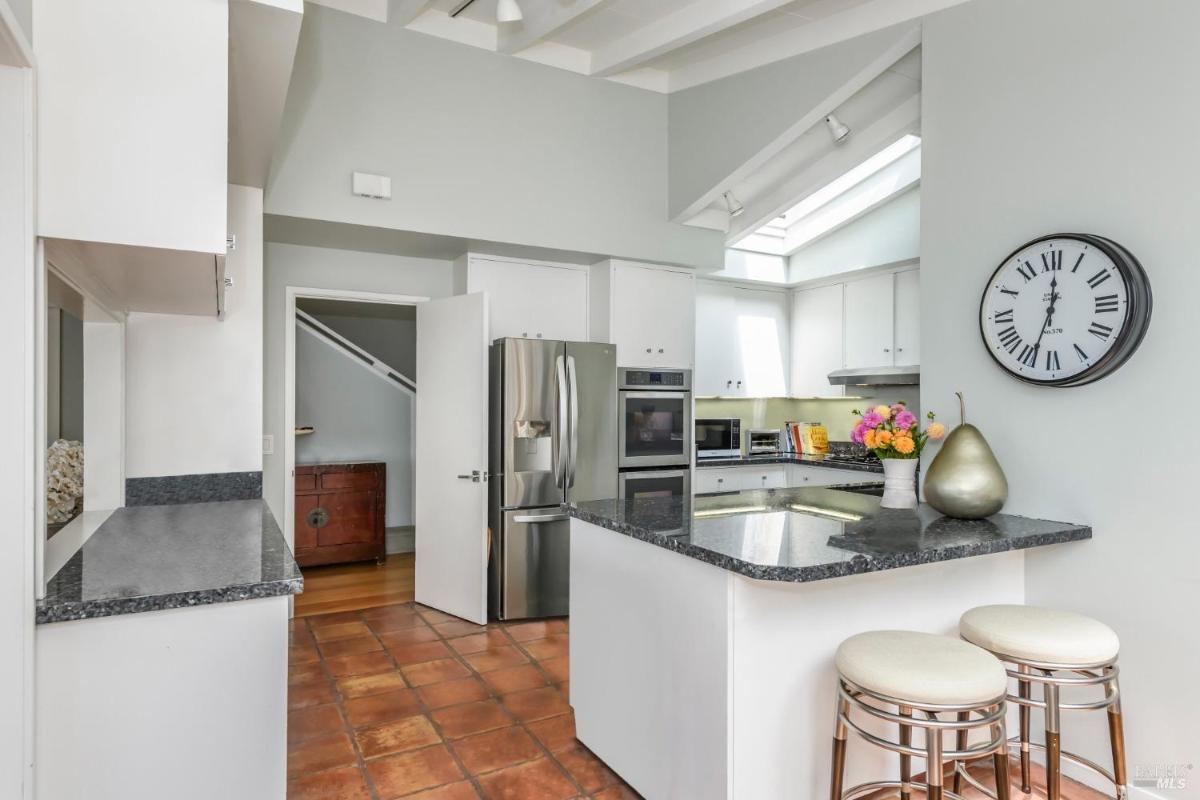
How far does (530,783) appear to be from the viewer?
2338 millimetres

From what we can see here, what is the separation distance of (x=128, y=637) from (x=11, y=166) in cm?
95

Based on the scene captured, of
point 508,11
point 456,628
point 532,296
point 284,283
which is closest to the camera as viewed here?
point 508,11

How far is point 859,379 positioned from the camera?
195 inches

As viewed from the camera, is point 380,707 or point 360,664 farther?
point 360,664

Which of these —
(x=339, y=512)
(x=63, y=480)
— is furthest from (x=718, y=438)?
(x=63, y=480)

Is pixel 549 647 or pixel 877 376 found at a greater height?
pixel 877 376

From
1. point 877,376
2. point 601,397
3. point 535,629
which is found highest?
point 877,376

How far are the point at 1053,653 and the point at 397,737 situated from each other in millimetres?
2201

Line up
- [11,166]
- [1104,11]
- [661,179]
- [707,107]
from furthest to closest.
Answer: [661,179]
[707,107]
[1104,11]
[11,166]

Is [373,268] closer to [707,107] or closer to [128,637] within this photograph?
[707,107]

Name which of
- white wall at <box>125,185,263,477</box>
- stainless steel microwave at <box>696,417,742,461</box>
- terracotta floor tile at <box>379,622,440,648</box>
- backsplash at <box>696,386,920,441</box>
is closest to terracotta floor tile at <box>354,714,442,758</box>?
terracotta floor tile at <box>379,622,440,648</box>

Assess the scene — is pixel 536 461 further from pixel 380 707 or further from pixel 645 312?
pixel 380 707

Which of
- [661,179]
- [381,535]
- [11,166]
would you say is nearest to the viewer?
[11,166]

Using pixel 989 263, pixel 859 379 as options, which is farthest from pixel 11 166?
pixel 859 379
